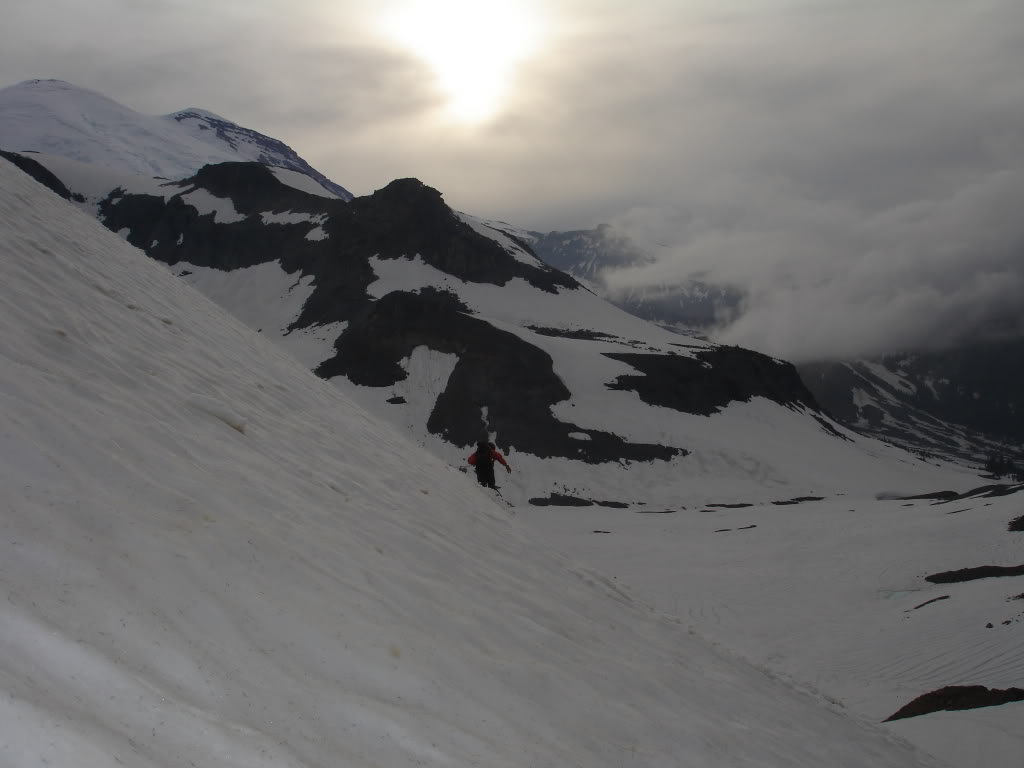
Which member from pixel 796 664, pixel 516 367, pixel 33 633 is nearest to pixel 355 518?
pixel 33 633

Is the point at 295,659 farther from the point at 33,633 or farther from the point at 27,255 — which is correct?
the point at 27,255

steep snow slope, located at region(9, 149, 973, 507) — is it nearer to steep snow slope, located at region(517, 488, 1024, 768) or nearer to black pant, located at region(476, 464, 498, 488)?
steep snow slope, located at region(517, 488, 1024, 768)

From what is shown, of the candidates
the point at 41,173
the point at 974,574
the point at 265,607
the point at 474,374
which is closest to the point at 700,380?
the point at 474,374

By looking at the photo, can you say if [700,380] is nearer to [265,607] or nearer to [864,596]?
[864,596]

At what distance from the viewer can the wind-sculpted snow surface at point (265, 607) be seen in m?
3.65

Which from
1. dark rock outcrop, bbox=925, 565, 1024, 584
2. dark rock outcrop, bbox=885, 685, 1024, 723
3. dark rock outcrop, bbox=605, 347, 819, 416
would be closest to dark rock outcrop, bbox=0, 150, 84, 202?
dark rock outcrop, bbox=605, 347, 819, 416

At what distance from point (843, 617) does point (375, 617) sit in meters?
19.4

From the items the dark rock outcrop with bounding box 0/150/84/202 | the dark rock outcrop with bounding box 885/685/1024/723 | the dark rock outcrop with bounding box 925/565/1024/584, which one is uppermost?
the dark rock outcrop with bounding box 0/150/84/202

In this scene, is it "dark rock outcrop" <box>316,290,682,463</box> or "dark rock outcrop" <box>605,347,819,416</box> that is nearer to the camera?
"dark rock outcrop" <box>316,290,682,463</box>

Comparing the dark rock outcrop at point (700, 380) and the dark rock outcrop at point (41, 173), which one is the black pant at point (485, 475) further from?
the dark rock outcrop at point (41, 173)

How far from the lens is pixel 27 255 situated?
393 inches

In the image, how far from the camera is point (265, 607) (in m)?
4.99

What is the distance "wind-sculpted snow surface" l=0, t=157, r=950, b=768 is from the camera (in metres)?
3.65

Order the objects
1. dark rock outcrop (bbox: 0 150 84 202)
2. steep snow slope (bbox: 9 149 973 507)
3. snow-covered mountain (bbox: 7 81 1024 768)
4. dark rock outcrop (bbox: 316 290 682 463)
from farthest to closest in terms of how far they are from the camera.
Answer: dark rock outcrop (bbox: 0 150 84 202) → dark rock outcrop (bbox: 316 290 682 463) → steep snow slope (bbox: 9 149 973 507) → snow-covered mountain (bbox: 7 81 1024 768)
